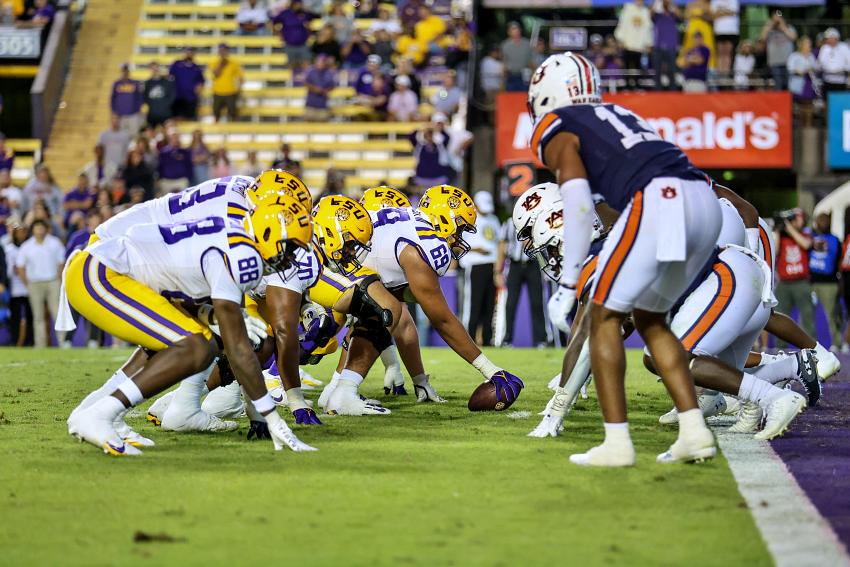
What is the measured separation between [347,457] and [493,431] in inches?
51.5

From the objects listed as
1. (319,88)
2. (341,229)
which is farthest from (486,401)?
(319,88)

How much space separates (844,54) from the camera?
61.6 feet

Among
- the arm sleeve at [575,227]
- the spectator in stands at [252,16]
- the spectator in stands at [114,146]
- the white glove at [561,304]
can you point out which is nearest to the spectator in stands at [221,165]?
the spectator in stands at [114,146]

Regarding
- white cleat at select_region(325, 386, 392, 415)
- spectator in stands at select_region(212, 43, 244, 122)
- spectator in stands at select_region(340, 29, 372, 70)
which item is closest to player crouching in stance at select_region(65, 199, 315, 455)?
white cleat at select_region(325, 386, 392, 415)

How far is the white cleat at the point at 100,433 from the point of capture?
20.8 feet

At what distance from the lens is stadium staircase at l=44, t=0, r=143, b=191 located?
22406 millimetres

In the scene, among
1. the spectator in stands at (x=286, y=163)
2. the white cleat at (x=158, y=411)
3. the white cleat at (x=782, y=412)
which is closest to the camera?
the white cleat at (x=782, y=412)

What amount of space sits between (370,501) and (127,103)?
1690 centimetres

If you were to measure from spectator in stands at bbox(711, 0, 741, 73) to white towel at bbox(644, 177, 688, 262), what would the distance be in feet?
45.8

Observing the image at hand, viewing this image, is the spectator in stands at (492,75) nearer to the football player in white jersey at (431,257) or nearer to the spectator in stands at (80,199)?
the spectator in stands at (80,199)

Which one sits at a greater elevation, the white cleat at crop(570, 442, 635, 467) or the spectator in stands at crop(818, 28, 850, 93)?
the spectator in stands at crop(818, 28, 850, 93)

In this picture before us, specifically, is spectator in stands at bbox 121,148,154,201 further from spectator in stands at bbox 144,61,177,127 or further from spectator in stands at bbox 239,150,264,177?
spectator in stands at bbox 144,61,177,127

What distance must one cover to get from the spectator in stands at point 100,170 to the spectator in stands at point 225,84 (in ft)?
7.15

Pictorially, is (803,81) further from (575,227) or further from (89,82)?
(575,227)
